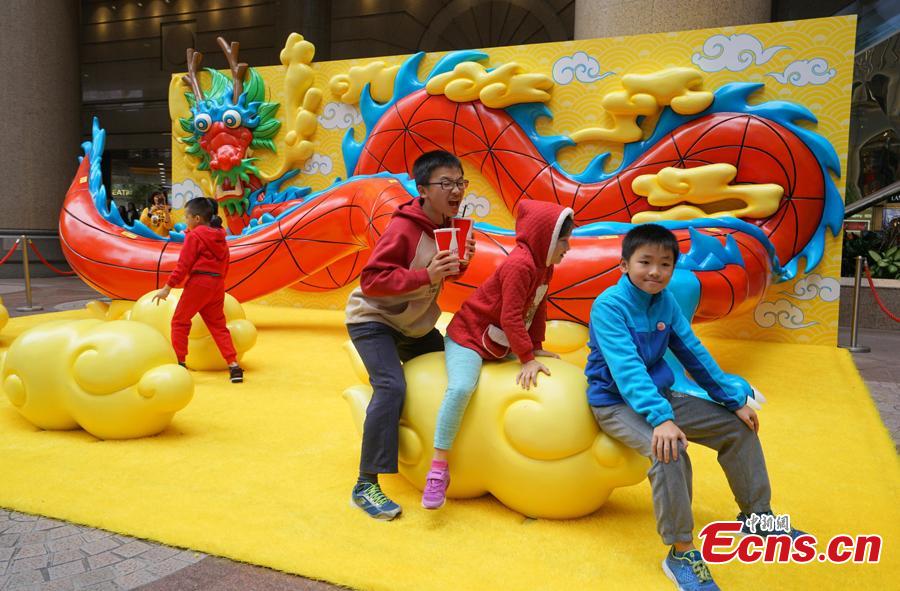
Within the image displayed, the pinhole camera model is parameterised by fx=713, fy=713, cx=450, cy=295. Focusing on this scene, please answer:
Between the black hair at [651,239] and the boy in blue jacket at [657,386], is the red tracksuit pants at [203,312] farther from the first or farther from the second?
the black hair at [651,239]

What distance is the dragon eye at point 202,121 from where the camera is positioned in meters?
7.93

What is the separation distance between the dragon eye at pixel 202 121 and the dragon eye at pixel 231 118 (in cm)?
16

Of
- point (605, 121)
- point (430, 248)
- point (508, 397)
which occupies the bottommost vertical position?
point (508, 397)

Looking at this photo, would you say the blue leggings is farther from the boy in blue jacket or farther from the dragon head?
the dragon head

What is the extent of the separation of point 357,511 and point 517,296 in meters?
0.99

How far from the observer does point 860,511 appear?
8.96ft

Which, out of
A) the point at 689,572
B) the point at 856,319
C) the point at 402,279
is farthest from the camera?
the point at 856,319

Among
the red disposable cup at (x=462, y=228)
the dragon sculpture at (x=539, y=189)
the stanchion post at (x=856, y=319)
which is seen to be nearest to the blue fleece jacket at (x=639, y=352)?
the red disposable cup at (x=462, y=228)

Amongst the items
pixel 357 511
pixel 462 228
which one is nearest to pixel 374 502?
pixel 357 511

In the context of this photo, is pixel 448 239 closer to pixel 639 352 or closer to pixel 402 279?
pixel 402 279

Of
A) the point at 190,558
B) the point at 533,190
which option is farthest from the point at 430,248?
the point at 533,190

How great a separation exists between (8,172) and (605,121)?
1024 centimetres

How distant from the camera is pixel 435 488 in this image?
2.50 m

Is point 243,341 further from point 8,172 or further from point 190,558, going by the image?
point 8,172
